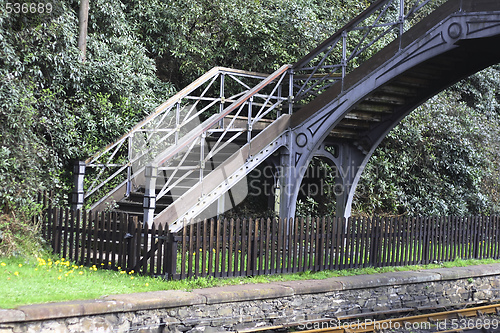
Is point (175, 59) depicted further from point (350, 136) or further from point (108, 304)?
point (108, 304)

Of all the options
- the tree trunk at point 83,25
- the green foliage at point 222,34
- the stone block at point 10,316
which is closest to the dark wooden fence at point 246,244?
the stone block at point 10,316

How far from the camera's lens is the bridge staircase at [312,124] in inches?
364

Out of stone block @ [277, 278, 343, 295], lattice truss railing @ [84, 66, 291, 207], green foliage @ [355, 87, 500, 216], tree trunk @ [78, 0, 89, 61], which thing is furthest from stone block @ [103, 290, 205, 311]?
green foliage @ [355, 87, 500, 216]

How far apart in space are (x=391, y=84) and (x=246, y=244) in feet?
15.5

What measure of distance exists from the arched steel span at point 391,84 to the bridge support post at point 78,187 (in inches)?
171

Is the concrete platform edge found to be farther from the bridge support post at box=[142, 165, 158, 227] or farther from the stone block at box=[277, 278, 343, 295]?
the bridge support post at box=[142, 165, 158, 227]

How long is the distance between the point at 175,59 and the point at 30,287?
9.55m

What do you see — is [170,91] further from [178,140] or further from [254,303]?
[254,303]

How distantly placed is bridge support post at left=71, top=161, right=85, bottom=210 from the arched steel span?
433 cm

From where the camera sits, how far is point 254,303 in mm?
7926

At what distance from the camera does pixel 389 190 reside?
1565 cm

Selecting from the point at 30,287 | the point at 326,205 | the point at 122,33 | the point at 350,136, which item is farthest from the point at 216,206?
the point at 30,287

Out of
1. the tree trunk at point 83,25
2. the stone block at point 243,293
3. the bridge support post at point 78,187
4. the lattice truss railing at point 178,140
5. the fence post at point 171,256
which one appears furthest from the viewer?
the tree trunk at point 83,25

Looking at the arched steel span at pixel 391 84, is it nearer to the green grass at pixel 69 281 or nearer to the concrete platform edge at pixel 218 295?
the concrete platform edge at pixel 218 295
